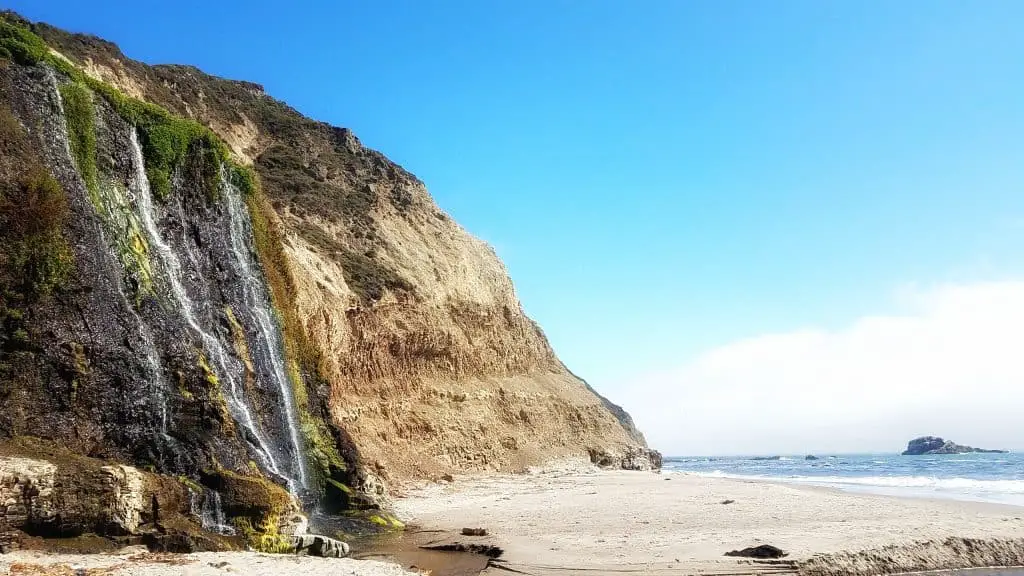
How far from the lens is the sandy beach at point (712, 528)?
12.1 m

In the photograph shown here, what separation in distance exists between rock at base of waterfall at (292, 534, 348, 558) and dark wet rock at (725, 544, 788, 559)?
7.58 m

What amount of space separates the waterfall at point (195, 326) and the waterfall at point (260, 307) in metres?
2.13

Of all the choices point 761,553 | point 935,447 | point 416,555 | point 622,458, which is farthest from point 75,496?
point 935,447

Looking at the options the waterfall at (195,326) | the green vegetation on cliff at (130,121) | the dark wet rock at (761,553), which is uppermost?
the green vegetation on cliff at (130,121)

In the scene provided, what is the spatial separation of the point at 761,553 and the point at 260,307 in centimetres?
1582

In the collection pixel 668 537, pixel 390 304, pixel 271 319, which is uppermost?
pixel 390 304

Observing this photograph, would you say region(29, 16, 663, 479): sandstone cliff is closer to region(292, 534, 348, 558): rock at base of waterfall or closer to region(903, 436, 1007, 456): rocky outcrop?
region(292, 534, 348, 558): rock at base of waterfall

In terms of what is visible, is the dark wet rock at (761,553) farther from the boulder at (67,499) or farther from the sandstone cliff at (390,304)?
the sandstone cliff at (390,304)

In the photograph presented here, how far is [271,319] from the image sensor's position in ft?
69.2

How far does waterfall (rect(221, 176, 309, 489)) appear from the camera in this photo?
19344 millimetres

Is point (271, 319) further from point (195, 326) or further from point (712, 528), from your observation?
point (712, 528)

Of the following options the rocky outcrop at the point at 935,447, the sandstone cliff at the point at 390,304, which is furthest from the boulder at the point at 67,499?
the rocky outcrop at the point at 935,447

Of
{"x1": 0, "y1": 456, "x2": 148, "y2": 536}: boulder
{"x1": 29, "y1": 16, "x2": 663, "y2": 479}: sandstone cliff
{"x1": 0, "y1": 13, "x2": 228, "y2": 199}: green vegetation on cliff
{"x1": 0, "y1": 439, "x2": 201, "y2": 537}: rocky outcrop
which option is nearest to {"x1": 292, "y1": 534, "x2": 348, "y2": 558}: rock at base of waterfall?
{"x1": 0, "y1": 439, "x2": 201, "y2": 537}: rocky outcrop

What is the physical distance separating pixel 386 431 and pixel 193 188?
1464 centimetres
